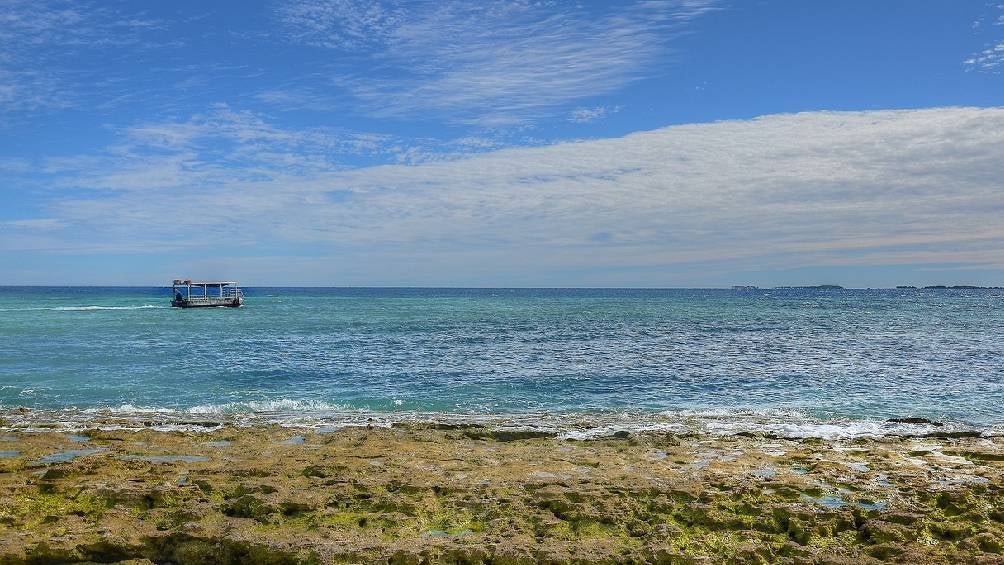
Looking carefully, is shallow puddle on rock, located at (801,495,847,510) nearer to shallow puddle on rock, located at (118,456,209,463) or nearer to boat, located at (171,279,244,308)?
shallow puddle on rock, located at (118,456,209,463)

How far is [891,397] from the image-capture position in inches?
944

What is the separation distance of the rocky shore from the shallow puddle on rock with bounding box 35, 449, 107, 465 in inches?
3.8

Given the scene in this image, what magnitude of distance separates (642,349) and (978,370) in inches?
633

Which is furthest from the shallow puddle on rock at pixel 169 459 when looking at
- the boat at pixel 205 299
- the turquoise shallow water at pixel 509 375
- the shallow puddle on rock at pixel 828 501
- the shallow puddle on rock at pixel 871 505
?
the boat at pixel 205 299

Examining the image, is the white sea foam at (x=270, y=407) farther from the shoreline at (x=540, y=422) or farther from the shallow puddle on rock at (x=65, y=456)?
the shallow puddle on rock at (x=65, y=456)

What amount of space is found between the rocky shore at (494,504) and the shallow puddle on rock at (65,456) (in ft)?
0.31

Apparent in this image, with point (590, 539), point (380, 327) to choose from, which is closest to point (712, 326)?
point (380, 327)

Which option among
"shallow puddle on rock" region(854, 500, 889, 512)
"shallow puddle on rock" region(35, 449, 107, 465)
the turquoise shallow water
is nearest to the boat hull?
the turquoise shallow water

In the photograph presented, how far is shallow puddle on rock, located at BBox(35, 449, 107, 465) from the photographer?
13.5 meters

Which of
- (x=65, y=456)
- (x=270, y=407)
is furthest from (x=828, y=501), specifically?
(x=270, y=407)

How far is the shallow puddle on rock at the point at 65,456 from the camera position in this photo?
13516mm

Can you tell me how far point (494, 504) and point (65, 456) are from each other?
987 cm

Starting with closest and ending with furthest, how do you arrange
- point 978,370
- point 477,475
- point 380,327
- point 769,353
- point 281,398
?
point 477,475, point 281,398, point 978,370, point 769,353, point 380,327

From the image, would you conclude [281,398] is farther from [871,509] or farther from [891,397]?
[891,397]
